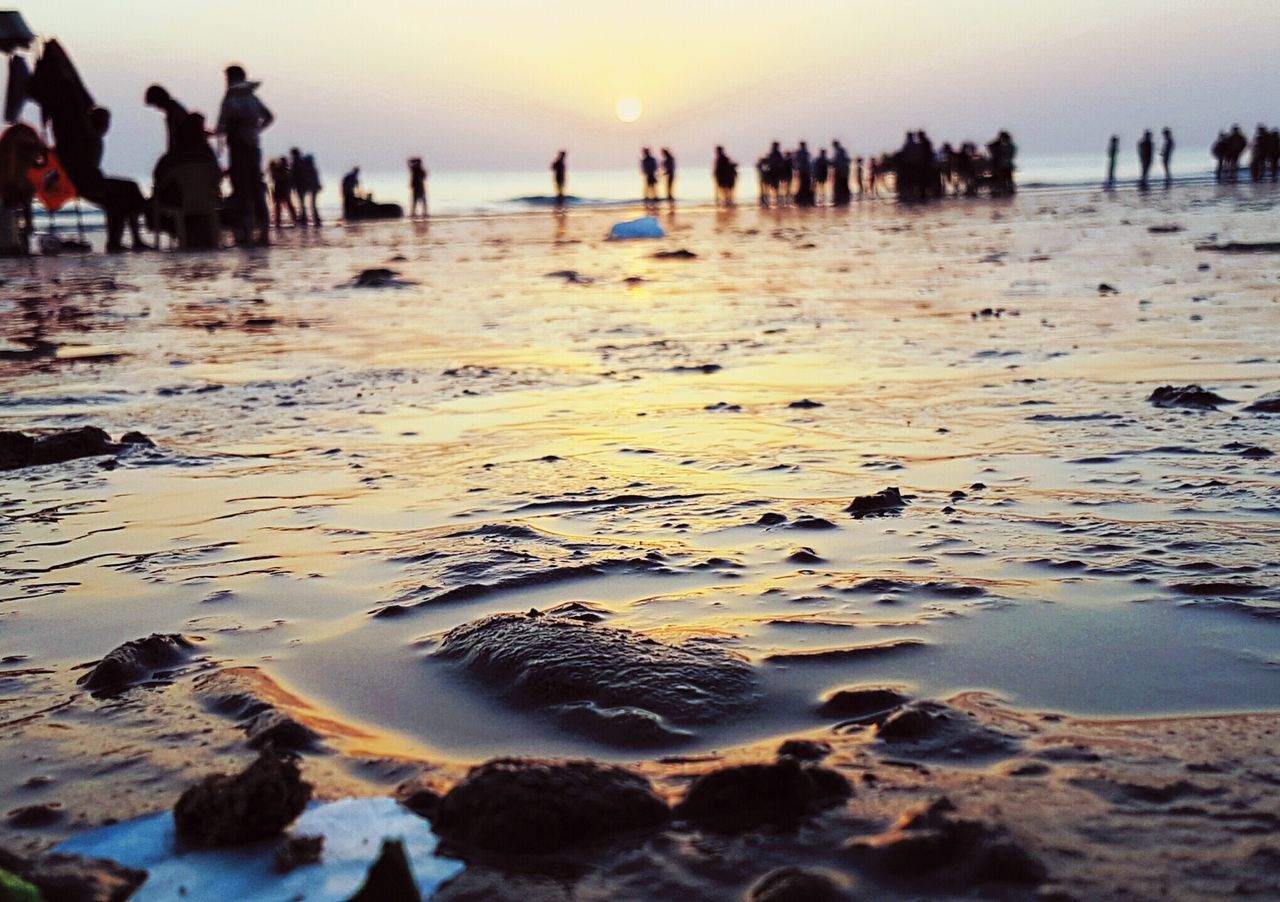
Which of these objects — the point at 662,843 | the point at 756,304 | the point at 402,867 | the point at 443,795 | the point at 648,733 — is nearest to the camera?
the point at 402,867

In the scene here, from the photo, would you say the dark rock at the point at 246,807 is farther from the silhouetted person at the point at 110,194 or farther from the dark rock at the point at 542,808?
the silhouetted person at the point at 110,194

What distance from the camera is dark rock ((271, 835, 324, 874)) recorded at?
1.94 meters

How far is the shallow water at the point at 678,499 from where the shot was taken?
2.86m

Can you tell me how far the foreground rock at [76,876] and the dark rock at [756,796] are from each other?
33.1 inches

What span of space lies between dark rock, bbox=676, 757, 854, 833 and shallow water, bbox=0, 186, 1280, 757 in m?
0.33

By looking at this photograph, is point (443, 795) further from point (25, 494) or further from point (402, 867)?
point (25, 494)

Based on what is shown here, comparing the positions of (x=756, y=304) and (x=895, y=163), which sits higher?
(x=895, y=163)

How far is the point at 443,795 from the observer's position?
2.17 metres

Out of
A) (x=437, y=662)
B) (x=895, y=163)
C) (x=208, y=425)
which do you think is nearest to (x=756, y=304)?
(x=208, y=425)

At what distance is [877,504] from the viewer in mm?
4109

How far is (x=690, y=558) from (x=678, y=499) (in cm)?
72

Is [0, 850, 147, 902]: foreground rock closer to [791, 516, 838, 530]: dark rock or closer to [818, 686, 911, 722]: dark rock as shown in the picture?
[818, 686, 911, 722]: dark rock

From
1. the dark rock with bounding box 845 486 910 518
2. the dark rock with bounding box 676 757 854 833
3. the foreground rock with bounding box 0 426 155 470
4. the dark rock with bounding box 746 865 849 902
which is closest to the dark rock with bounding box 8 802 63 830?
the dark rock with bounding box 676 757 854 833

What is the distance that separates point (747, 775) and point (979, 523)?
2.01 m
